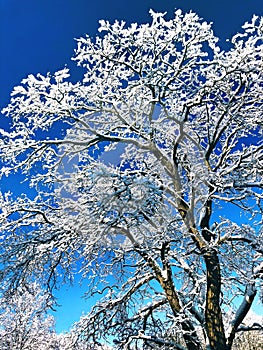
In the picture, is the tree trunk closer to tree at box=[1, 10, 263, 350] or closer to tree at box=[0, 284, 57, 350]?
tree at box=[1, 10, 263, 350]

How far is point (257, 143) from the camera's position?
311 inches

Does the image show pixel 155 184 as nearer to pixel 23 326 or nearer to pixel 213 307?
pixel 213 307

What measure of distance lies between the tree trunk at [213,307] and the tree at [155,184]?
23 mm

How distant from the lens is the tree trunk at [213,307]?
6660 mm

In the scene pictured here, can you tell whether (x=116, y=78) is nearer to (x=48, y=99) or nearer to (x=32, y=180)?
(x=48, y=99)

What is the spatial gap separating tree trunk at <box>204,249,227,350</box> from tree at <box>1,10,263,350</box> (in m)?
0.02

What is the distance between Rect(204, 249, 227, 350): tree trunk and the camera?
666 centimetres

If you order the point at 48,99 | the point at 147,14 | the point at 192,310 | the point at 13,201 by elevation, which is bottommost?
the point at 192,310

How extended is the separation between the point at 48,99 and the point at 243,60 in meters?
3.85

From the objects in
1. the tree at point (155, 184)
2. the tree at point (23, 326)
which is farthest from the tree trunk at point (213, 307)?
the tree at point (23, 326)

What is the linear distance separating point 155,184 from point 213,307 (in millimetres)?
2815

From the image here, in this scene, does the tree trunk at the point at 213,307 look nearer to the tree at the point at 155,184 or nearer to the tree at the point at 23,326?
the tree at the point at 155,184

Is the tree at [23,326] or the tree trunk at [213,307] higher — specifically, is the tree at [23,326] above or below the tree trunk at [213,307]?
above

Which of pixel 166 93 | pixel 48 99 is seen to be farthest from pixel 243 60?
pixel 48 99
